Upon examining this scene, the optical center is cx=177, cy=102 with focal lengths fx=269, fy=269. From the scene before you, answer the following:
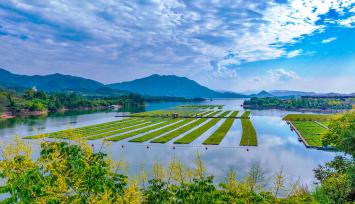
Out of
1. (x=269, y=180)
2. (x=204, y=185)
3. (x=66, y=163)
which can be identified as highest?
(x=66, y=163)

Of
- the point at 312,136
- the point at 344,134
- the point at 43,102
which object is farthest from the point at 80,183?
the point at 43,102

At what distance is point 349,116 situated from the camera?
70.3 ft

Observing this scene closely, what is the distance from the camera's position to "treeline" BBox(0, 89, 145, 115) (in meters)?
89.9

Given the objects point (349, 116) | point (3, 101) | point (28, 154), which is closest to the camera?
point (28, 154)

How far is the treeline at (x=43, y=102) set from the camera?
89938 mm

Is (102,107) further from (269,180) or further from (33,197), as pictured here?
(33,197)

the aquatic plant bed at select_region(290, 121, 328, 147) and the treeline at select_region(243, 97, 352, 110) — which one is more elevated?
the treeline at select_region(243, 97, 352, 110)

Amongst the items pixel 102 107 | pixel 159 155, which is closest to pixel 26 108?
pixel 102 107

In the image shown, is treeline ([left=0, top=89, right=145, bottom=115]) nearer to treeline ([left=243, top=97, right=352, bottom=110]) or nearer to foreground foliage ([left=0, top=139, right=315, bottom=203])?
treeline ([left=243, top=97, right=352, bottom=110])

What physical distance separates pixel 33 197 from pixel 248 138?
38.0 meters

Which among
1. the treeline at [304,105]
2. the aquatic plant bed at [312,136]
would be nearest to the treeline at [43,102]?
the treeline at [304,105]

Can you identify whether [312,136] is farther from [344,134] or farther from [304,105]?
[304,105]

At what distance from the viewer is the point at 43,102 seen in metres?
106

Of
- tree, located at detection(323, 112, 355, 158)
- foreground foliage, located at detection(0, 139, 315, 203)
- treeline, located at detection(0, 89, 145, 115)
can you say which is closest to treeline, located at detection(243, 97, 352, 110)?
treeline, located at detection(0, 89, 145, 115)
